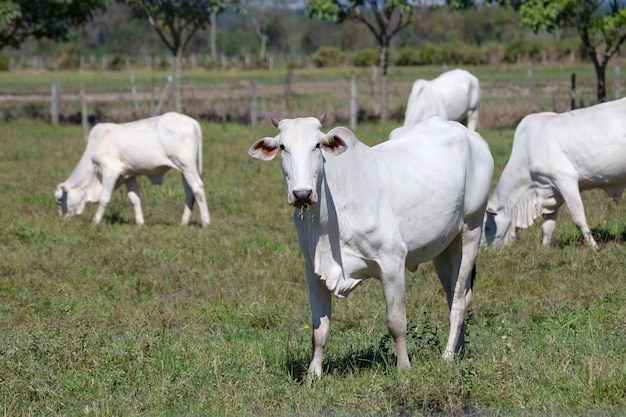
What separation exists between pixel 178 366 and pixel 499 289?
11.2 ft

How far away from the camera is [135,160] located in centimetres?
1290

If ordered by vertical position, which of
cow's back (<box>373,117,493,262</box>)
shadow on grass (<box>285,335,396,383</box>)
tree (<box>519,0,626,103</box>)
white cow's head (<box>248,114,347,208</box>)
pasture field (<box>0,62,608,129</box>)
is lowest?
pasture field (<box>0,62,608,129</box>)

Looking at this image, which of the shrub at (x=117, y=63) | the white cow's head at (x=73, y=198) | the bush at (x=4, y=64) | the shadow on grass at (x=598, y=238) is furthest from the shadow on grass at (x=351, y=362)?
the bush at (x=4, y=64)

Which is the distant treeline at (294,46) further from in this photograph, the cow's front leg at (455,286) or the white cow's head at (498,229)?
the cow's front leg at (455,286)

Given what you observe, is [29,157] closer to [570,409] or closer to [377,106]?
[377,106]

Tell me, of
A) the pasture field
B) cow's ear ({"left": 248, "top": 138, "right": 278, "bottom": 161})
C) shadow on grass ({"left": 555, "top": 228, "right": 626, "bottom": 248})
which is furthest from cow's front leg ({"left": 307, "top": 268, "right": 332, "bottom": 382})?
the pasture field

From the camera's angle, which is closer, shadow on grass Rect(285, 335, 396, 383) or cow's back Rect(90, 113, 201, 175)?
shadow on grass Rect(285, 335, 396, 383)

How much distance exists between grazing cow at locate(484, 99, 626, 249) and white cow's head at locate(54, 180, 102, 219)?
5.74 meters

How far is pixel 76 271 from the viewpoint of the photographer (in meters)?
9.49

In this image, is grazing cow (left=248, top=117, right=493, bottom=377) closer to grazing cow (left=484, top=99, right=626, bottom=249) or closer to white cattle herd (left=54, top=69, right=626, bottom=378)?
white cattle herd (left=54, top=69, right=626, bottom=378)

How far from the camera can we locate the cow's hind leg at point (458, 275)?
646 centimetres

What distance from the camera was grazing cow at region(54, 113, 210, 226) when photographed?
12.9 metres

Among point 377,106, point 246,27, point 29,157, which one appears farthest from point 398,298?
point 246,27

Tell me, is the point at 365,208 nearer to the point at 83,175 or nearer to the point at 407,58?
the point at 83,175
